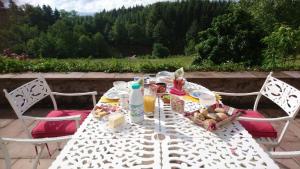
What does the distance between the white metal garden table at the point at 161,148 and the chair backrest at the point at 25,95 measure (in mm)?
690

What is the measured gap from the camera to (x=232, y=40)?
1051 cm

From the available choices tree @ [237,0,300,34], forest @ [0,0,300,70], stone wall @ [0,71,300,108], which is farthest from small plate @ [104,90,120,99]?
tree @ [237,0,300,34]

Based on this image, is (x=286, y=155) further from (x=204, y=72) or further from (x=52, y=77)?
(x=52, y=77)

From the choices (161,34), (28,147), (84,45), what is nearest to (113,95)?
(28,147)

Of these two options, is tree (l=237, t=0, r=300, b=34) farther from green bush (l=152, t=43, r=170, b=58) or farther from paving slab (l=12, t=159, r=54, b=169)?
green bush (l=152, t=43, r=170, b=58)

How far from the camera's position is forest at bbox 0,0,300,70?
10.8 meters

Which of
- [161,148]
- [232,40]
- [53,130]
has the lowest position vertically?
[53,130]

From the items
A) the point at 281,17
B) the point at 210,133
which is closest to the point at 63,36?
the point at 281,17

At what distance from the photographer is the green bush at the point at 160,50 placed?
45975 mm

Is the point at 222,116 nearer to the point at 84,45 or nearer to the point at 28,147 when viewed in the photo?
the point at 28,147

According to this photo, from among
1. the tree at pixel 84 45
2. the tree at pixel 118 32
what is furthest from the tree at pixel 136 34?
the tree at pixel 84 45

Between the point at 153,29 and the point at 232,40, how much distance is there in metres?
40.9

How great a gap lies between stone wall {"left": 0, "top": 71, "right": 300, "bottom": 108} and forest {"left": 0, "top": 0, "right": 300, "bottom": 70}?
651 centimetres

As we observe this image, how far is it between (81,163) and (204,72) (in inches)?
118
